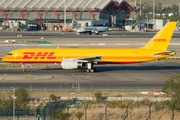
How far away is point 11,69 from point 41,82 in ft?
48.6

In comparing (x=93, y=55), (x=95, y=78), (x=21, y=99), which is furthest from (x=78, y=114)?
(x=93, y=55)

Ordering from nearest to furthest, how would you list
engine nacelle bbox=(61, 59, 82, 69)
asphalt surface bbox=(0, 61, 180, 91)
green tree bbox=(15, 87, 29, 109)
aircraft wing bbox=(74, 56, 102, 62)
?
green tree bbox=(15, 87, 29, 109) → asphalt surface bbox=(0, 61, 180, 91) → engine nacelle bbox=(61, 59, 82, 69) → aircraft wing bbox=(74, 56, 102, 62)

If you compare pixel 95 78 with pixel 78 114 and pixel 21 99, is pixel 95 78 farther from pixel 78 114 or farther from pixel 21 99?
pixel 78 114

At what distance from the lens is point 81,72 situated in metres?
54.2

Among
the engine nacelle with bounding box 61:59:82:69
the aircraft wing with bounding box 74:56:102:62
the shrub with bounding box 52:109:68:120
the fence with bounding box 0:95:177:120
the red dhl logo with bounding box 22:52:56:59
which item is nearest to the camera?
the shrub with bounding box 52:109:68:120

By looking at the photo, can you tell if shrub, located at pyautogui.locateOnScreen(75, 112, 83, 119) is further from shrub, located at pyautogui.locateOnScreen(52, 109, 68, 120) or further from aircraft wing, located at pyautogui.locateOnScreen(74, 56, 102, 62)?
aircraft wing, located at pyautogui.locateOnScreen(74, 56, 102, 62)

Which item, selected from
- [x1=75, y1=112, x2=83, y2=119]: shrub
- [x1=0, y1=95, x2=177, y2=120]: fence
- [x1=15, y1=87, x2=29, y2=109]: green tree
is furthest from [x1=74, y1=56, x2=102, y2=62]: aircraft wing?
[x1=75, y1=112, x2=83, y2=119]: shrub

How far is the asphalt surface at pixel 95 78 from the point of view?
41750 mm

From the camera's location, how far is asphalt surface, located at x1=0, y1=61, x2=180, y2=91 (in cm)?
4175

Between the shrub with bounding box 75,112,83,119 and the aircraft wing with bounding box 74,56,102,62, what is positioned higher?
the aircraft wing with bounding box 74,56,102,62

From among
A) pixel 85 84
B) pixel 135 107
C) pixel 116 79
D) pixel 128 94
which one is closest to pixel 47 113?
pixel 135 107

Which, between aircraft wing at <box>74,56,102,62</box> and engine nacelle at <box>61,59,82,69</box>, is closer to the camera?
engine nacelle at <box>61,59,82,69</box>

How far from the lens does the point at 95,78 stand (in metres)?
48.5

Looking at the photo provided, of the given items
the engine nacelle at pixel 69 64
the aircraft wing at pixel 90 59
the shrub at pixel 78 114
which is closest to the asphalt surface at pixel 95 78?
the engine nacelle at pixel 69 64
